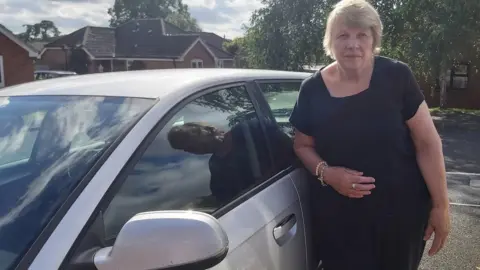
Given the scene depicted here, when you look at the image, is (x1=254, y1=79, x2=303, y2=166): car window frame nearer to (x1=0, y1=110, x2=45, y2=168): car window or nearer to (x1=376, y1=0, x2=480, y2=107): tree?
(x1=0, y1=110, x2=45, y2=168): car window

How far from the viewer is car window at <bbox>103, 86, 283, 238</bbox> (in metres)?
1.70

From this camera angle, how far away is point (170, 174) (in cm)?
189

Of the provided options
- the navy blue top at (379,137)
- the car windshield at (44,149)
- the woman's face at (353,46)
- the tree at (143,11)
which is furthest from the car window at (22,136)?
the tree at (143,11)

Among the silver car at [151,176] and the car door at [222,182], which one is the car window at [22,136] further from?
the car door at [222,182]

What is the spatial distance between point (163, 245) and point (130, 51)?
39.8 metres

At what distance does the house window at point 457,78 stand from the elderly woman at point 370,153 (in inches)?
886

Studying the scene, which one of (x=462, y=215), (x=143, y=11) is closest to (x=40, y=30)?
(x=143, y=11)

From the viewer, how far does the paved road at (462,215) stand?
14.1 ft

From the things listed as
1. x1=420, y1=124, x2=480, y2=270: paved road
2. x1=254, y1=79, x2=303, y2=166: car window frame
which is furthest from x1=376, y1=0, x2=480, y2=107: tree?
x1=254, y1=79, x2=303, y2=166: car window frame

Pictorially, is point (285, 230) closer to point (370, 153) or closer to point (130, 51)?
point (370, 153)

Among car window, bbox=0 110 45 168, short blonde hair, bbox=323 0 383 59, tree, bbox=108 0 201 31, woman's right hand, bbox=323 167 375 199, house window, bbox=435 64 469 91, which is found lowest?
house window, bbox=435 64 469 91

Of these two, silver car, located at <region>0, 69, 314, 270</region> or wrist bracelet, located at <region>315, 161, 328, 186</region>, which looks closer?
silver car, located at <region>0, 69, 314, 270</region>

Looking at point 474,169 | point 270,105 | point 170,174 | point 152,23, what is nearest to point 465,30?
point 474,169

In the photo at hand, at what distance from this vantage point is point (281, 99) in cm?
296
